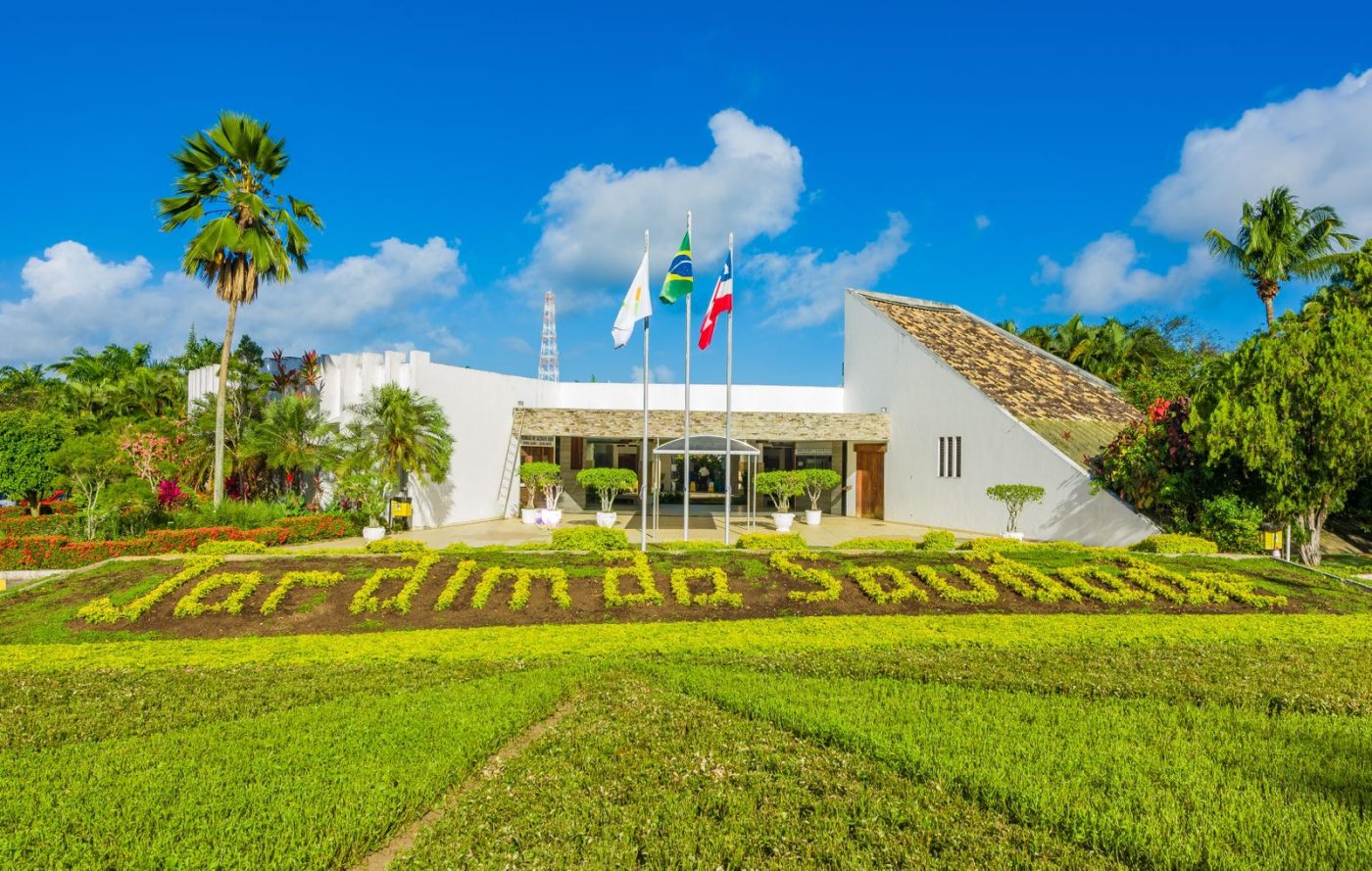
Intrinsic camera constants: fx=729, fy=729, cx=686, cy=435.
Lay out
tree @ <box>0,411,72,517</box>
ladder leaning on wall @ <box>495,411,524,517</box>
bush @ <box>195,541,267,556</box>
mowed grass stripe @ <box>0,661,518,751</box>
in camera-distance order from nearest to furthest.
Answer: mowed grass stripe @ <box>0,661,518,751</box> < bush @ <box>195,541,267,556</box> < tree @ <box>0,411,72,517</box> < ladder leaning on wall @ <box>495,411,524,517</box>

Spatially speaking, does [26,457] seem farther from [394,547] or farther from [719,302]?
[719,302]

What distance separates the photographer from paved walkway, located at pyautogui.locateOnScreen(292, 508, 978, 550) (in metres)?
15.6

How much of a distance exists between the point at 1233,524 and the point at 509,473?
17.1 meters

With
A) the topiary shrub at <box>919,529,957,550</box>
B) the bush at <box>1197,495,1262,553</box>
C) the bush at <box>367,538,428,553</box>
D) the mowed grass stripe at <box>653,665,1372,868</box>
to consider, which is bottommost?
the mowed grass stripe at <box>653,665,1372,868</box>

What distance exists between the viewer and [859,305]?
23.7 meters

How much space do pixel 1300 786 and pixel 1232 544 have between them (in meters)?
10.3

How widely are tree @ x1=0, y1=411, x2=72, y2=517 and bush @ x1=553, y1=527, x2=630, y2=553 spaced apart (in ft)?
49.2

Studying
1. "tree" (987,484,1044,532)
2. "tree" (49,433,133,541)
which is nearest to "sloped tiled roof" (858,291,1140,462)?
"tree" (987,484,1044,532)

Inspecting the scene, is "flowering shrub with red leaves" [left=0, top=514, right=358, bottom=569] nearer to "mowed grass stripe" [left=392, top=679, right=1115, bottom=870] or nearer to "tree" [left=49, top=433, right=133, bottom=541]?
"tree" [left=49, top=433, right=133, bottom=541]

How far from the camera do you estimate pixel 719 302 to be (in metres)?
14.2

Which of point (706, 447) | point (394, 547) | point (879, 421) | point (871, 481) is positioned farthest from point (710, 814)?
point (871, 481)

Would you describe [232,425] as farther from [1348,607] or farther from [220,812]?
[1348,607]

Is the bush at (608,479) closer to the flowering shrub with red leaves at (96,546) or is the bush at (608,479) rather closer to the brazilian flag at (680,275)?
the brazilian flag at (680,275)

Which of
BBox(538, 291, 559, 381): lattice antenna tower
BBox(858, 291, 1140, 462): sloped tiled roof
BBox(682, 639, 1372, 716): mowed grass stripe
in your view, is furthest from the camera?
BBox(538, 291, 559, 381): lattice antenna tower
